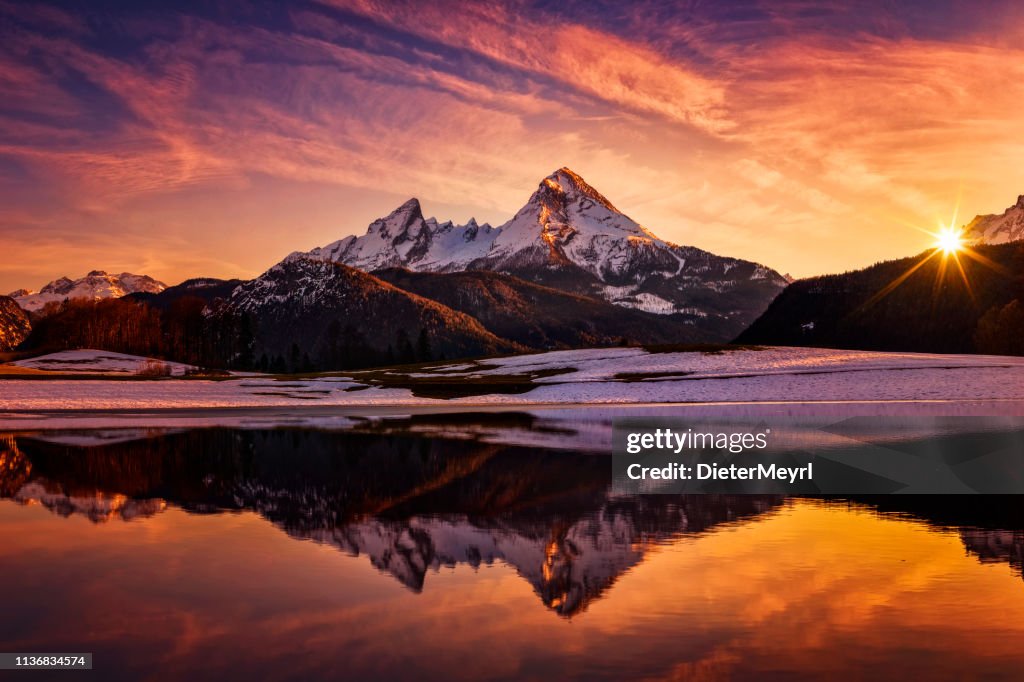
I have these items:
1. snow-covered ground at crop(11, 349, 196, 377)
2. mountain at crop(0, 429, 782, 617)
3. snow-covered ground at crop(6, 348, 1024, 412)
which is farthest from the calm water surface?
snow-covered ground at crop(11, 349, 196, 377)

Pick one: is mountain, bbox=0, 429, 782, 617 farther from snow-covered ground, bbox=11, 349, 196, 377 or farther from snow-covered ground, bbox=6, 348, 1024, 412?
snow-covered ground, bbox=11, 349, 196, 377

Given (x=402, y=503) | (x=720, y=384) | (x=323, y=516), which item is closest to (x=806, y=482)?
(x=402, y=503)

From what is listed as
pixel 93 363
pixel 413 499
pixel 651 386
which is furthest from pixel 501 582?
pixel 93 363

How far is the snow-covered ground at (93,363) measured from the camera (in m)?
114

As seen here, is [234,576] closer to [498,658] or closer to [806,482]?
[498,658]

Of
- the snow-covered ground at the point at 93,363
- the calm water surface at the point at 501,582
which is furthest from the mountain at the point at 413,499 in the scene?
the snow-covered ground at the point at 93,363

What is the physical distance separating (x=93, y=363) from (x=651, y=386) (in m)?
88.8

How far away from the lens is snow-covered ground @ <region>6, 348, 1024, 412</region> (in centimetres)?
6525

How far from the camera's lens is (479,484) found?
24.2m

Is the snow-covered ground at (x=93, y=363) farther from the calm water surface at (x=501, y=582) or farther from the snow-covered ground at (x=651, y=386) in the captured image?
the calm water surface at (x=501, y=582)

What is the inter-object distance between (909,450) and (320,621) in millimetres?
26255

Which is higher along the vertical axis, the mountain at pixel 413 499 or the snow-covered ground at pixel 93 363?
the snow-covered ground at pixel 93 363

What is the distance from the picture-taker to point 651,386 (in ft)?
240

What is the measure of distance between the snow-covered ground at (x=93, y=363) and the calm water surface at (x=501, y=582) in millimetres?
96016
